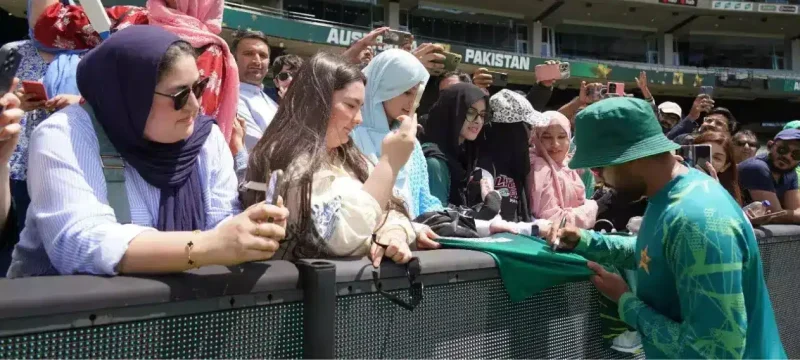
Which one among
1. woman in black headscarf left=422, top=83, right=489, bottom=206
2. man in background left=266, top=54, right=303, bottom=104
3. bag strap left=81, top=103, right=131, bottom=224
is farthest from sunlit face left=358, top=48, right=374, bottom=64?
bag strap left=81, top=103, right=131, bottom=224

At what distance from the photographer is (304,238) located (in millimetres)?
1665

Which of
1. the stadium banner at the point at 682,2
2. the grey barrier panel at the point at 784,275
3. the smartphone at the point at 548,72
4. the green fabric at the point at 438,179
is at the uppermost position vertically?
the stadium banner at the point at 682,2

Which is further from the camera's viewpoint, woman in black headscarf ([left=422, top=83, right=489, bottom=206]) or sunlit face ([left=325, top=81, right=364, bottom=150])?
woman in black headscarf ([left=422, top=83, right=489, bottom=206])

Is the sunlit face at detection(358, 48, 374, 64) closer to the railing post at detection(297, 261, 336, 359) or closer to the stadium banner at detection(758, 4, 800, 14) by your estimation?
the railing post at detection(297, 261, 336, 359)

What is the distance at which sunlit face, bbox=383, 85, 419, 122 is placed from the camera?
104 inches

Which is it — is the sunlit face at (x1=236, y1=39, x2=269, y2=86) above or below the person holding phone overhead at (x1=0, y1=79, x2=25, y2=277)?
above

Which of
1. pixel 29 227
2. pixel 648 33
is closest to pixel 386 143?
pixel 29 227

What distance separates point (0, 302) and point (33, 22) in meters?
1.78

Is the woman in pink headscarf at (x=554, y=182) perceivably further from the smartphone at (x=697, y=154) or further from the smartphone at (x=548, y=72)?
the smartphone at (x=548, y=72)

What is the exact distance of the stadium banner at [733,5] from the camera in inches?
1078

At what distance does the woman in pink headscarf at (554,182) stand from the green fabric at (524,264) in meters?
0.98

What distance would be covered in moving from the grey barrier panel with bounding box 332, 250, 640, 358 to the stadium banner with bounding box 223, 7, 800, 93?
50.3 ft

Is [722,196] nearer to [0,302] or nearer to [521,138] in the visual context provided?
[521,138]

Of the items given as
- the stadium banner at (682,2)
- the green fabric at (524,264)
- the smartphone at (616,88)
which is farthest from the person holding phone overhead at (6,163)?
the stadium banner at (682,2)
